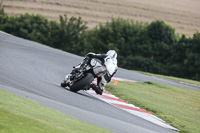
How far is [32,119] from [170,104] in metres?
8.07

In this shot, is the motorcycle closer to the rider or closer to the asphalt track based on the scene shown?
the rider

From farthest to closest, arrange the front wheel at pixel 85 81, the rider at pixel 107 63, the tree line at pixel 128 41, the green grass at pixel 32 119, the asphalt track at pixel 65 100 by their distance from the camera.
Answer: the tree line at pixel 128 41
the rider at pixel 107 63
the front wheel at pixel 85 81
the asphalt track at pixel 65 100
the green grass at pixel 32 119

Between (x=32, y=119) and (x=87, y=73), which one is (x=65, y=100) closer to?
(x=87, y=73)

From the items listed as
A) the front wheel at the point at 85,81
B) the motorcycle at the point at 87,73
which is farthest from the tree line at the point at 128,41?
the front wheel at the point at 85,81

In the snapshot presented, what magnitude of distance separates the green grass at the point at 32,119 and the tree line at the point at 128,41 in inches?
1310

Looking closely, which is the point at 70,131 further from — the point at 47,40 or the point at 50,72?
the point at 47,40

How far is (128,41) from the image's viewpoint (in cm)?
4988

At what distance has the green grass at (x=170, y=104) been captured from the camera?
10.2m

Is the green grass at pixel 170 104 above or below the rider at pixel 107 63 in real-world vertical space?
below

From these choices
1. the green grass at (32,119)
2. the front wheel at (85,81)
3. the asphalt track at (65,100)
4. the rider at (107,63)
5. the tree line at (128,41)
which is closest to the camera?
the green grass at (32,119)

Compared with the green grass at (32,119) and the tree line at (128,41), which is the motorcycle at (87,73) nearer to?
the green grass at (32,119)

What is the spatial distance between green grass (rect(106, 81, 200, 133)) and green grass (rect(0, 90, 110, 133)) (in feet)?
12.9

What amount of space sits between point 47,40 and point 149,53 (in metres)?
14.7

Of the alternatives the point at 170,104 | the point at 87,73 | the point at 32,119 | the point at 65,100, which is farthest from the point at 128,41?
the point at 32,119
